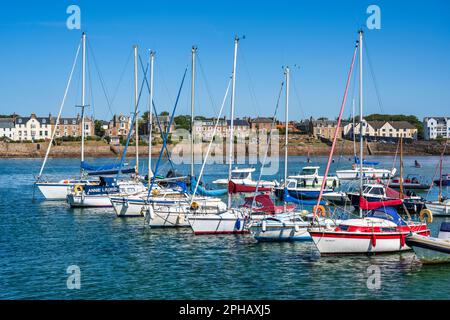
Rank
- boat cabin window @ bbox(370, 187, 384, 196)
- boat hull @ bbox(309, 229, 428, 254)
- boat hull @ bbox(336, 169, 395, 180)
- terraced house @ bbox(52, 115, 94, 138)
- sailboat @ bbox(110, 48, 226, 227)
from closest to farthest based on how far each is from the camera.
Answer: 1. boat hull @ bbox(309, 229, 428, 254)
2. sailboat @ bbox(110, 48, 226, 227)
3. boat cabin window @ bbox(370, 187, 384, 196)
4. boat hull @ bbox(336, 169, 395, 180)
5. terraced house @ bbox(52, 115, 94, 138)

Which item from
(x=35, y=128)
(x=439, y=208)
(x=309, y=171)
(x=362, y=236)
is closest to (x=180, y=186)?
(x=439, y=208)

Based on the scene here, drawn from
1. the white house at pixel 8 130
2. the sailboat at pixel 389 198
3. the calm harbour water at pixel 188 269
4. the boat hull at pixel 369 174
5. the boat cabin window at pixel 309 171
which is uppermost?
the white house at pixel 8 130

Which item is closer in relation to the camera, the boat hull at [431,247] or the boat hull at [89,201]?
the boat hull at [431,247]

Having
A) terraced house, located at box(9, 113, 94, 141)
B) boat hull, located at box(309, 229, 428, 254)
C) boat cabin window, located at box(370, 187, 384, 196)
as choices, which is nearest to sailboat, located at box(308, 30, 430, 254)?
boat hull, located at box(309, 229, 428, 254)

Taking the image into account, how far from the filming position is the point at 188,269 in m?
26.2

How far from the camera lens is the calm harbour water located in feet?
74.7

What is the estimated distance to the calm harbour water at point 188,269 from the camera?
896 inches

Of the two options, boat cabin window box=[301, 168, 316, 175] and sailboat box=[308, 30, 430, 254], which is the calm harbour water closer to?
sailboat box=[308, 30, 430, 254]

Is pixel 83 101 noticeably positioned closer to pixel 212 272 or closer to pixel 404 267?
pixel 212 272

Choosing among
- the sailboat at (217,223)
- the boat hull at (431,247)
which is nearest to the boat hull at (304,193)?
the sailboat at (217,223)

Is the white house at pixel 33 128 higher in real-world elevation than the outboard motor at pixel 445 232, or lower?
higher

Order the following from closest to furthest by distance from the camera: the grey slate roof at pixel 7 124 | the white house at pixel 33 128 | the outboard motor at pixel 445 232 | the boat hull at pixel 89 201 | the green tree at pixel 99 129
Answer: the outboard motor at pixel 445 232 < the boat hull at pixel 89 201 < the white house at pixel 33 128 < the grey slate roof at pixel 7 124 < the green tree at pixel 99 129

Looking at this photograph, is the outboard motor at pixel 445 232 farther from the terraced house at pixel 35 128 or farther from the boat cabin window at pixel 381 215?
the terraced house at pixel 35 128
